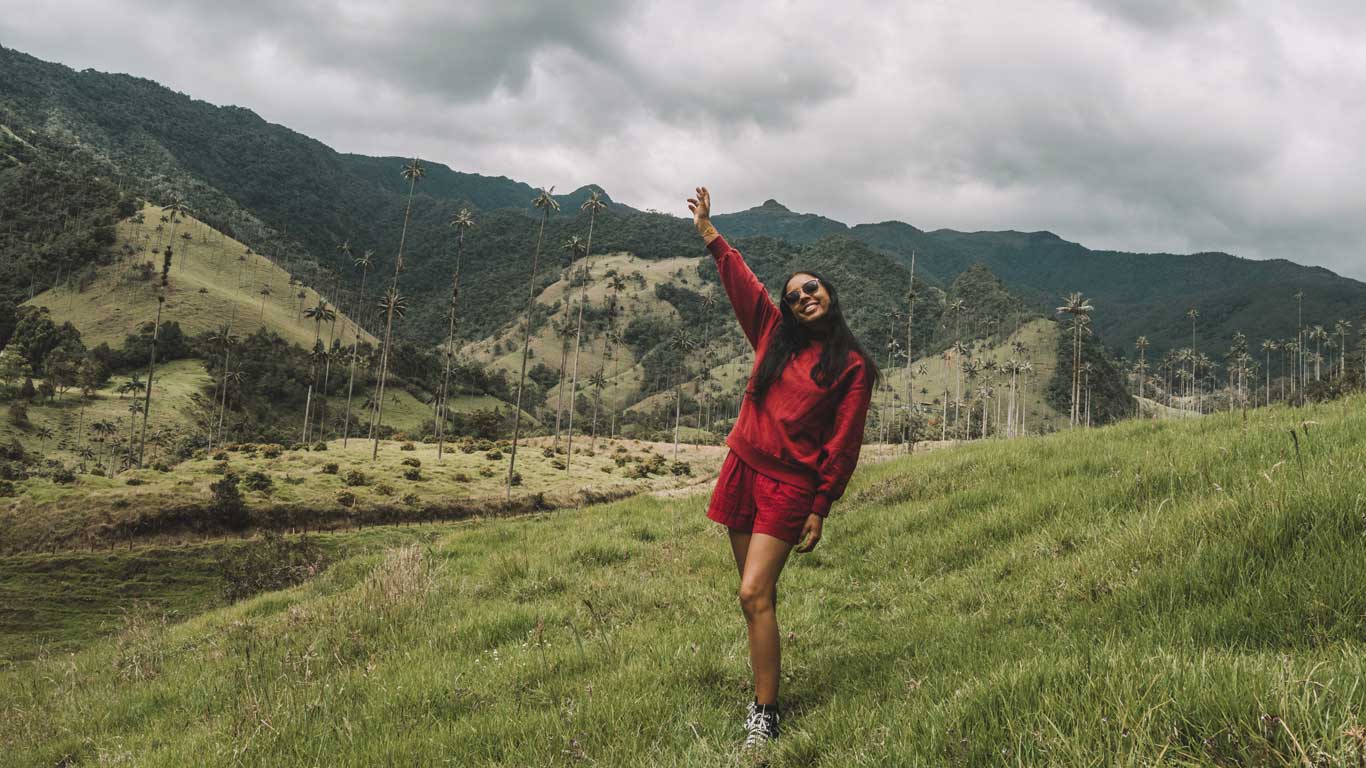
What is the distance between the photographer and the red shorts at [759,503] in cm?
388

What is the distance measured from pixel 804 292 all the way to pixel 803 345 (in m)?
0.36

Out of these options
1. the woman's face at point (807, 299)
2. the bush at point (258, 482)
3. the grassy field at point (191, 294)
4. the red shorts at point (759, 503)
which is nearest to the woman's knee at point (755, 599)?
the red shorts at point (759, 503)

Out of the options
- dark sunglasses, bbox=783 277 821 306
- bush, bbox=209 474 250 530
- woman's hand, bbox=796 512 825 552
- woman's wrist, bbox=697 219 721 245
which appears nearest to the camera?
woman's hand, bbox=796 512 825 552

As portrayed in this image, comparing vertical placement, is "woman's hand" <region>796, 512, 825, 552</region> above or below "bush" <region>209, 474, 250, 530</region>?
above

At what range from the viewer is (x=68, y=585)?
3334cm

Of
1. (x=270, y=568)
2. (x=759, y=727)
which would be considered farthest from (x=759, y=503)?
(x=270, y=568)

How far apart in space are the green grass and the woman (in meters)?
0.59

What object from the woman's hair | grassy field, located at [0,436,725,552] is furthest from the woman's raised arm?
grassy field, located at [0,436,725,552]

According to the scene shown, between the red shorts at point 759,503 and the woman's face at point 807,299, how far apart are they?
41.3 inches

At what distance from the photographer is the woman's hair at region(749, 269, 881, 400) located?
422 cm

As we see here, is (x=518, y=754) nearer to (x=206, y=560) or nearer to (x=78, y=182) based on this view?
(x=206, y=560)

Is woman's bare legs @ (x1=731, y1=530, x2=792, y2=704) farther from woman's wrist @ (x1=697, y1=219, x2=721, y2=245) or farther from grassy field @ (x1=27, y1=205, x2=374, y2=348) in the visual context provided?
grassy field @ (x1=27, y1=205, x2=374, y2=348)

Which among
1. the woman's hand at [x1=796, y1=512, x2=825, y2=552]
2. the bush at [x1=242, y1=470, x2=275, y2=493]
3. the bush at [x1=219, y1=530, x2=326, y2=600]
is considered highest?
the woman's hand at [x1=796, y1=512, x2=825, y2=552]

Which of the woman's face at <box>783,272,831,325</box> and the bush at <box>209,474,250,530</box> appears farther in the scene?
the bush at <box>209,474,250,530</box>
